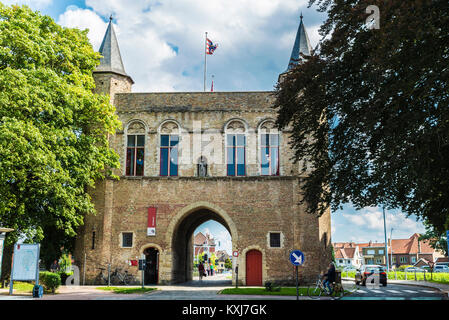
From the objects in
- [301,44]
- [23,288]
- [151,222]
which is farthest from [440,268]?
[23,288]

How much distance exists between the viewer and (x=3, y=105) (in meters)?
19.0

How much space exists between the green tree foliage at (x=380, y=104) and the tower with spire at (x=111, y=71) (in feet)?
54.4

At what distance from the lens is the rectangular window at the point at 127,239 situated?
2788cm

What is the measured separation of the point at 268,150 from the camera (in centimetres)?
2869

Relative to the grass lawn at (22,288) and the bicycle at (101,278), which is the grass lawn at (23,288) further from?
the bicycle at (101,278)

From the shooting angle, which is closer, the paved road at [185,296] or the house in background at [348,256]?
the paved road at [185,296]

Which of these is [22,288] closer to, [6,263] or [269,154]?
[6,263]

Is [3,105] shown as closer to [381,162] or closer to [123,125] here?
[123,125]

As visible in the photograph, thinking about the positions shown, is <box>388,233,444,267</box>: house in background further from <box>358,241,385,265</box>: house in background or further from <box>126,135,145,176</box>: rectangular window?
<box>126,135,145,176</box>: rectangular window

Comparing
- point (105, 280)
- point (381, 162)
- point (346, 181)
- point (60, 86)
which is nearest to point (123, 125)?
point (60, 86)

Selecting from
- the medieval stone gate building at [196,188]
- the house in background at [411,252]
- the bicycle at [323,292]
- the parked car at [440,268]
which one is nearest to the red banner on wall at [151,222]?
the medieval stone gate building at [196,188]

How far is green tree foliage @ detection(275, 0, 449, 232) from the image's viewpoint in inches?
410

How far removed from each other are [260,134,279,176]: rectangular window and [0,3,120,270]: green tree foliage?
33.0 ft
